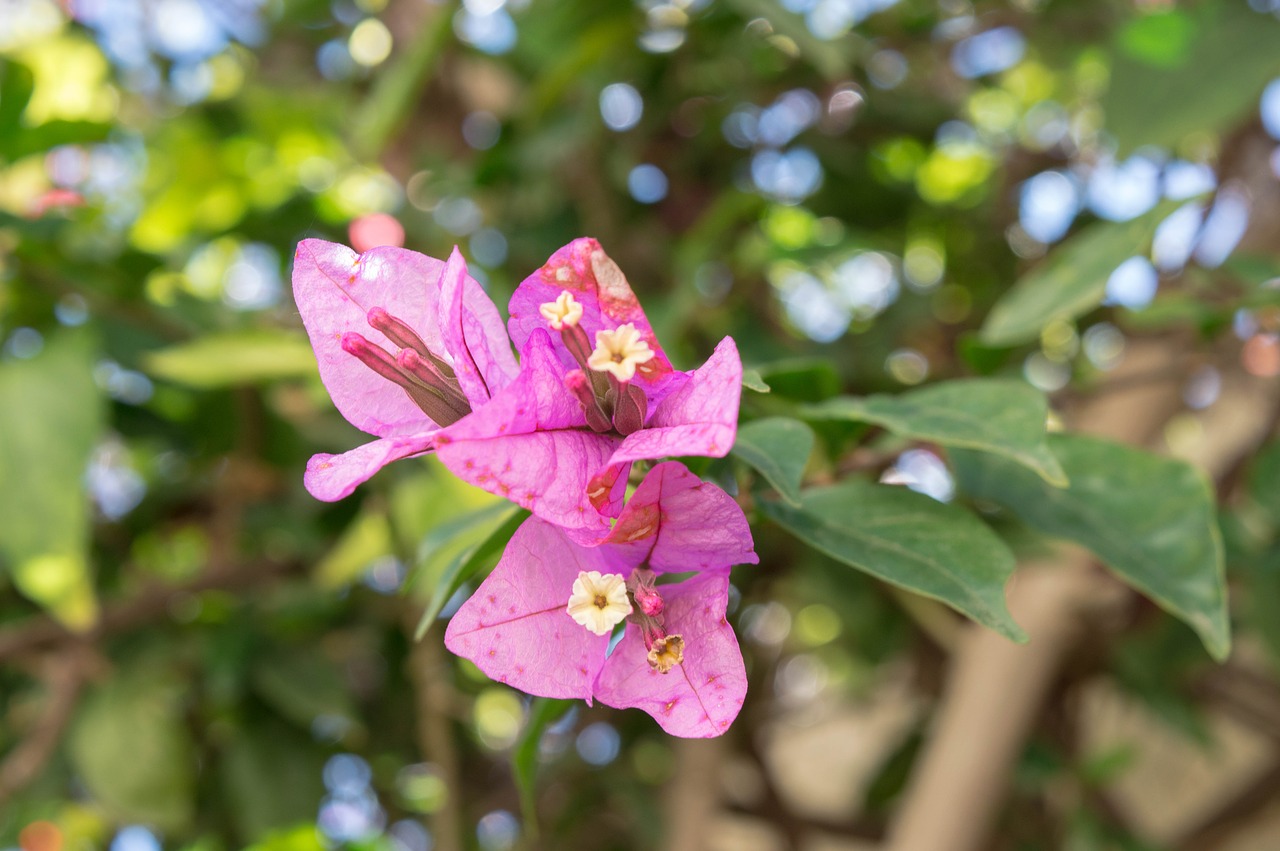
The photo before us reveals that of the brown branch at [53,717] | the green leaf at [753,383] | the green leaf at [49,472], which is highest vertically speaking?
the green leaf at [753,383]

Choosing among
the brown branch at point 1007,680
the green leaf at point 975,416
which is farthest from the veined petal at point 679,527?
the brown branch at point 1007,680

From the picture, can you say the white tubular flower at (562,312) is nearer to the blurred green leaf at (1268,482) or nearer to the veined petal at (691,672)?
the veined petal at (691,672)

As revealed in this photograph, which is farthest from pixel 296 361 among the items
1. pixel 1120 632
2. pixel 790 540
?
pixel 1120 632

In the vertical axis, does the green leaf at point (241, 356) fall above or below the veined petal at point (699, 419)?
below

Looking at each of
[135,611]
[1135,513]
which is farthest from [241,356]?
[1135,513]

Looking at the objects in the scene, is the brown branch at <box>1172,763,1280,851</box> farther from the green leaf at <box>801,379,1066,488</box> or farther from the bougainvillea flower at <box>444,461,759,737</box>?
the bougainvillea flower at <box>444,461,759,737</box>

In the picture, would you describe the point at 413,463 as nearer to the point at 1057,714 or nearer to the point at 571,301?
the point at 571,301

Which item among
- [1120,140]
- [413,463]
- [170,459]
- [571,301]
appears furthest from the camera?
[170,459]

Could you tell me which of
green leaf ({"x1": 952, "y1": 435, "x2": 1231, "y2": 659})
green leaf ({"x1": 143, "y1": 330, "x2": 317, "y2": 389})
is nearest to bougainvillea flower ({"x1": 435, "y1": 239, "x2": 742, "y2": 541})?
green leaf ({"x1": 952, "y1": 435, "x2": 1231, "y2": 659})
